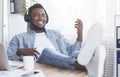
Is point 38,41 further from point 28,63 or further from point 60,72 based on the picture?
point 60,72

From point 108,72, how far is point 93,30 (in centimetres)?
203

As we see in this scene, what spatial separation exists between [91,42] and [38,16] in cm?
149

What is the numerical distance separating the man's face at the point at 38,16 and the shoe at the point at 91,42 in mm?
1456

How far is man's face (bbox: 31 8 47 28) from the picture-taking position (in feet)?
8.31

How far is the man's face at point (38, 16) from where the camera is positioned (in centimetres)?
253

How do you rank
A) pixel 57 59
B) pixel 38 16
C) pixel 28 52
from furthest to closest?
1. pixel 38 16
2. pixel 28 52
3. pixel 57 59

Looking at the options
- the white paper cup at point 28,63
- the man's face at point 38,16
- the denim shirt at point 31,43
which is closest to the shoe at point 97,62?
the white paper cup at point 28,63

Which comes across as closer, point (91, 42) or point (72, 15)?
point (91, 42)

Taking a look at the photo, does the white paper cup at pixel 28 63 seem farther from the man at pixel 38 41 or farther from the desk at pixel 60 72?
the man at pixel 38 41

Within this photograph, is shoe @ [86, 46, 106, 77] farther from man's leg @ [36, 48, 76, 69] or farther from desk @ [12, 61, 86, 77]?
man's leg @ [36, 48, 76, 69]

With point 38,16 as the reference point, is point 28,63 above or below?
below

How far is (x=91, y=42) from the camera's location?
112cm

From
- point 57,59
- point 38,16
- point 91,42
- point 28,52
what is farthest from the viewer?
point 38,16

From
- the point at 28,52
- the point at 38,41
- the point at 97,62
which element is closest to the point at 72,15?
the point at 38,41
